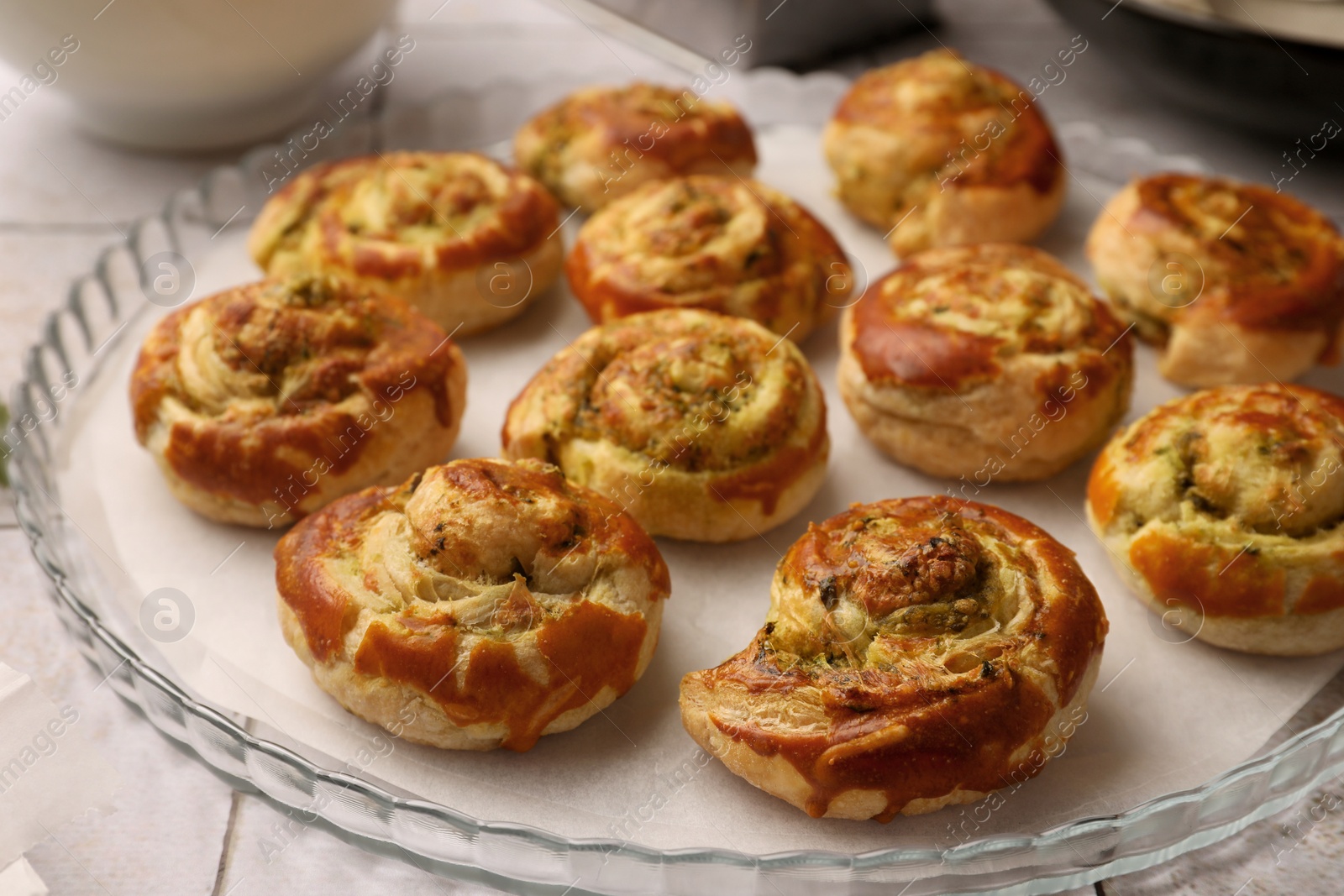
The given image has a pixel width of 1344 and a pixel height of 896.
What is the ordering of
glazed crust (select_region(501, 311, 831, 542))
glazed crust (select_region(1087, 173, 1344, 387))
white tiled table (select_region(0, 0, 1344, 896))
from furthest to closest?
1. glazed crust (select_region(1087, 173, 1344, 387))
2. glazed crust (select_region(501, 311, 831, 542))
3. white tiled table (select_region(0, 0, 1344, 896))

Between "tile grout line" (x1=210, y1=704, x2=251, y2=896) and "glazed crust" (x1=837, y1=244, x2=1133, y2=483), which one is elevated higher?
"tile grout line" (x1=210, y1=704, x2=251, y2=896)

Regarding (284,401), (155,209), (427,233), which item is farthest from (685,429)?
(155,209)

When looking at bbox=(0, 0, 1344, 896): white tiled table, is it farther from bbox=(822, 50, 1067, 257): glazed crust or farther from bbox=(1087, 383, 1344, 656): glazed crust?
bbox=(822, 50, 1067, 257): glazed crust

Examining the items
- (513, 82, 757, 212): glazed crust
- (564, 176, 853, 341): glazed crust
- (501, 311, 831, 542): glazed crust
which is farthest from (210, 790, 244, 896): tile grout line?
(513, 82, 757, 212): glazed crust

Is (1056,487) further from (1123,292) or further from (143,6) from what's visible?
(143,6)

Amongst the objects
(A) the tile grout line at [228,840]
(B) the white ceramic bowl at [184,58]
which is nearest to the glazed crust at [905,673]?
(A) the tile grout line at [228,840]

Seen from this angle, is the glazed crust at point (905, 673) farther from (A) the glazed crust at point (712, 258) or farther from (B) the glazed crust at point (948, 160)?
(B) the glazed crust at point (948, 160)

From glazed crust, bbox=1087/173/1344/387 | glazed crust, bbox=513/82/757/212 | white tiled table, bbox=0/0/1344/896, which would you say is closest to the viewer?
white tiled table, bbox=0/0/1344/896

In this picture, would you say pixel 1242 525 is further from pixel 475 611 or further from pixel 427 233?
pixel 427 233
